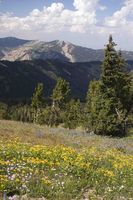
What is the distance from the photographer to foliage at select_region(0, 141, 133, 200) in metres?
10.2

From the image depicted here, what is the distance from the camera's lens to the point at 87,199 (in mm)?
10422

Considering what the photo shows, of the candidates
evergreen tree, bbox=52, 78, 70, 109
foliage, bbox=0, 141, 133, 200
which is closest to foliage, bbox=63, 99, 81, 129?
evergreen tree, bbox=52, 78, 70, 109

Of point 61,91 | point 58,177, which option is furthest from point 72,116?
point 58,177

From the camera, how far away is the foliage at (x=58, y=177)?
10234mm

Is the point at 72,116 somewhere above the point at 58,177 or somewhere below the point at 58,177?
below

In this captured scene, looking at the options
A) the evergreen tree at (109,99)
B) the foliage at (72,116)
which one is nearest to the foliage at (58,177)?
the evergreen tree at (109,99)

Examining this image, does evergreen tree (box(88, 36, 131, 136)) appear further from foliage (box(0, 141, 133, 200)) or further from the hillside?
foliage (box(0, 141, 133, 200))

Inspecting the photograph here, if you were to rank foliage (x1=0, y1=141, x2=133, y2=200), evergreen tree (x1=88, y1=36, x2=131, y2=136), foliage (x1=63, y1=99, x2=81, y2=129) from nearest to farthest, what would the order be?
1. foliage (x1=0, y1=141, x2=133, y2=200)
2. evergreen tree (x1=88, y1=36, x2=131, y2=136)
3. foliage (x1=63, y1=99, x2=81, y2=129)

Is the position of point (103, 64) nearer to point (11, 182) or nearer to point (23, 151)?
point (23, 151)

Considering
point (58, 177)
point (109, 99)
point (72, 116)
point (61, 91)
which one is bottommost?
point (72, 116)

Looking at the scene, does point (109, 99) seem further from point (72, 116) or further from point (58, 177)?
point (72, 116)

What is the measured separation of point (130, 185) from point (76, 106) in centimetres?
10130

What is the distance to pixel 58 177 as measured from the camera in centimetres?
1210

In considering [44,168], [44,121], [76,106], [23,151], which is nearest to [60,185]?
[44,168]
